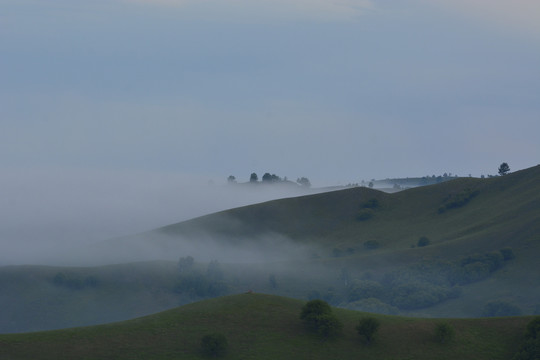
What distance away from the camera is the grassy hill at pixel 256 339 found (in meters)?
86.8

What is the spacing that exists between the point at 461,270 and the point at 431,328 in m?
80.1

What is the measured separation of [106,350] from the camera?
86.8 meters

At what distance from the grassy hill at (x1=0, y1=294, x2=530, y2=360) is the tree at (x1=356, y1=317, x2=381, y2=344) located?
3.19ft

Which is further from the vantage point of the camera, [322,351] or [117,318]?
[117,318]

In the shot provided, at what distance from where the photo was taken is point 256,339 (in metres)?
93.1

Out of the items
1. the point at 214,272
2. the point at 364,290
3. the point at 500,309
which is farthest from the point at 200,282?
the point at 500,309

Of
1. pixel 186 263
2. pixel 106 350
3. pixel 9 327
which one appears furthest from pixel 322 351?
pixel 186 263

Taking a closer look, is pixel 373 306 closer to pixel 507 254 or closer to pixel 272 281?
pixel 272 281

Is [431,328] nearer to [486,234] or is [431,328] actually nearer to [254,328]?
[254,328]

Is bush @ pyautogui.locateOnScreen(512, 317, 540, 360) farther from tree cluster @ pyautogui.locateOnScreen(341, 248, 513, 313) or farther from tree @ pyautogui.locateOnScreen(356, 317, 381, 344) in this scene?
tree cluster @ pyautogui.locateOnScreen(341, 248, 513, 313)

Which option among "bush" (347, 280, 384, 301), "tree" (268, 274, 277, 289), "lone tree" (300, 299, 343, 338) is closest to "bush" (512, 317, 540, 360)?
"lone tree" (300, 299, 343, 338)

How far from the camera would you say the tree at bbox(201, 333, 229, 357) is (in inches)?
3489

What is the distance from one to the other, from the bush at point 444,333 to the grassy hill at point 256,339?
2.13 ft

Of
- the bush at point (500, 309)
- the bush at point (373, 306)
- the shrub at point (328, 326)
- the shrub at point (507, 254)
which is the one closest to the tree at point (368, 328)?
the shrub at point (328, 326)
